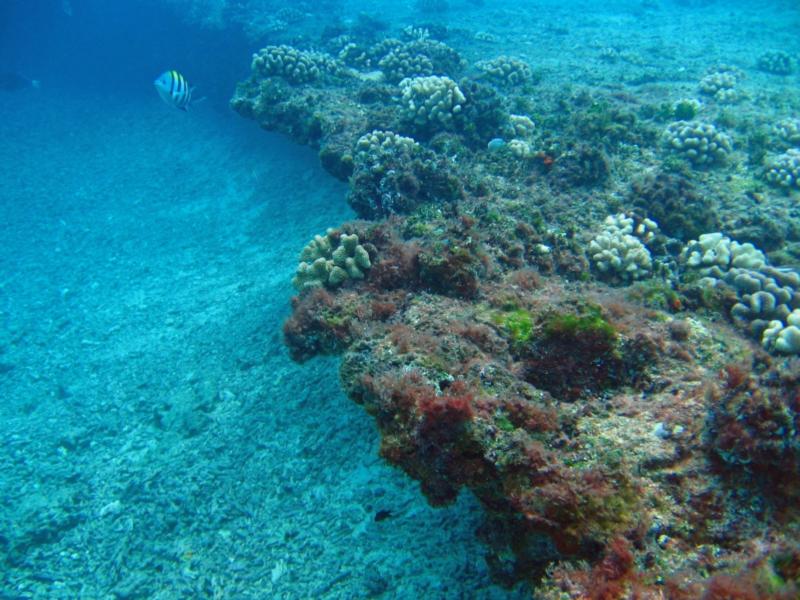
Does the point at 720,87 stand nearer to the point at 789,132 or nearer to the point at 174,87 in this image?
the point at 789,132

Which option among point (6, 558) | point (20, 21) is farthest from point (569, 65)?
point (20, 21)

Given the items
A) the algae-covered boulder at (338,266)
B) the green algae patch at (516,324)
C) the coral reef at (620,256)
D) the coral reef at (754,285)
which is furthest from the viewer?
the coral reef at (620,256)

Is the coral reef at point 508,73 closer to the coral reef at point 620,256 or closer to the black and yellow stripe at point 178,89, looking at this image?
the black and yellow stripe at point 178,89

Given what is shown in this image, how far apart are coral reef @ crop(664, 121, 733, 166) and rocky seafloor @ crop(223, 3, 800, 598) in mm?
38

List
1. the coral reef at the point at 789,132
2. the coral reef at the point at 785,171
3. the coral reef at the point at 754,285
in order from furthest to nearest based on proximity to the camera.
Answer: the coral reef at the point at 789,132 → the coral reef at the point at 785,171 → the coral reef at the point at 754,285

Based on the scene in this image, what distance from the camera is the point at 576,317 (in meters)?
3.71

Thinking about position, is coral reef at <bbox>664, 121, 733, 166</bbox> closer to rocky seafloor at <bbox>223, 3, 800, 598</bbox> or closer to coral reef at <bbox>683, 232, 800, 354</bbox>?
rocky seafloor at <bbox>223, 3, 800, 598</bbox>

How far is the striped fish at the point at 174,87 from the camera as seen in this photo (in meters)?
8.06

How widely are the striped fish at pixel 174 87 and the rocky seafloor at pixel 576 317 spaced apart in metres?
2.06

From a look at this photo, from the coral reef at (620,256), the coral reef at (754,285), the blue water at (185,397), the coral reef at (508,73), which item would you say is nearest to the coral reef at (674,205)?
the coral reef at (754,285)

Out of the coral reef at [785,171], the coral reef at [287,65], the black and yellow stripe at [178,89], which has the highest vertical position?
the coral reef at [287,65]

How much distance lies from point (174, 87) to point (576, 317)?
8.42 m

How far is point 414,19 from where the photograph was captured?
21406 millimetres

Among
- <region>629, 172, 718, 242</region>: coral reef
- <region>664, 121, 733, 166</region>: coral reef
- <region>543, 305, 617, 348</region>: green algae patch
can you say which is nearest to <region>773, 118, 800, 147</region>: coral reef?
<region>664, 121, 733, 166</region>: coral reef
